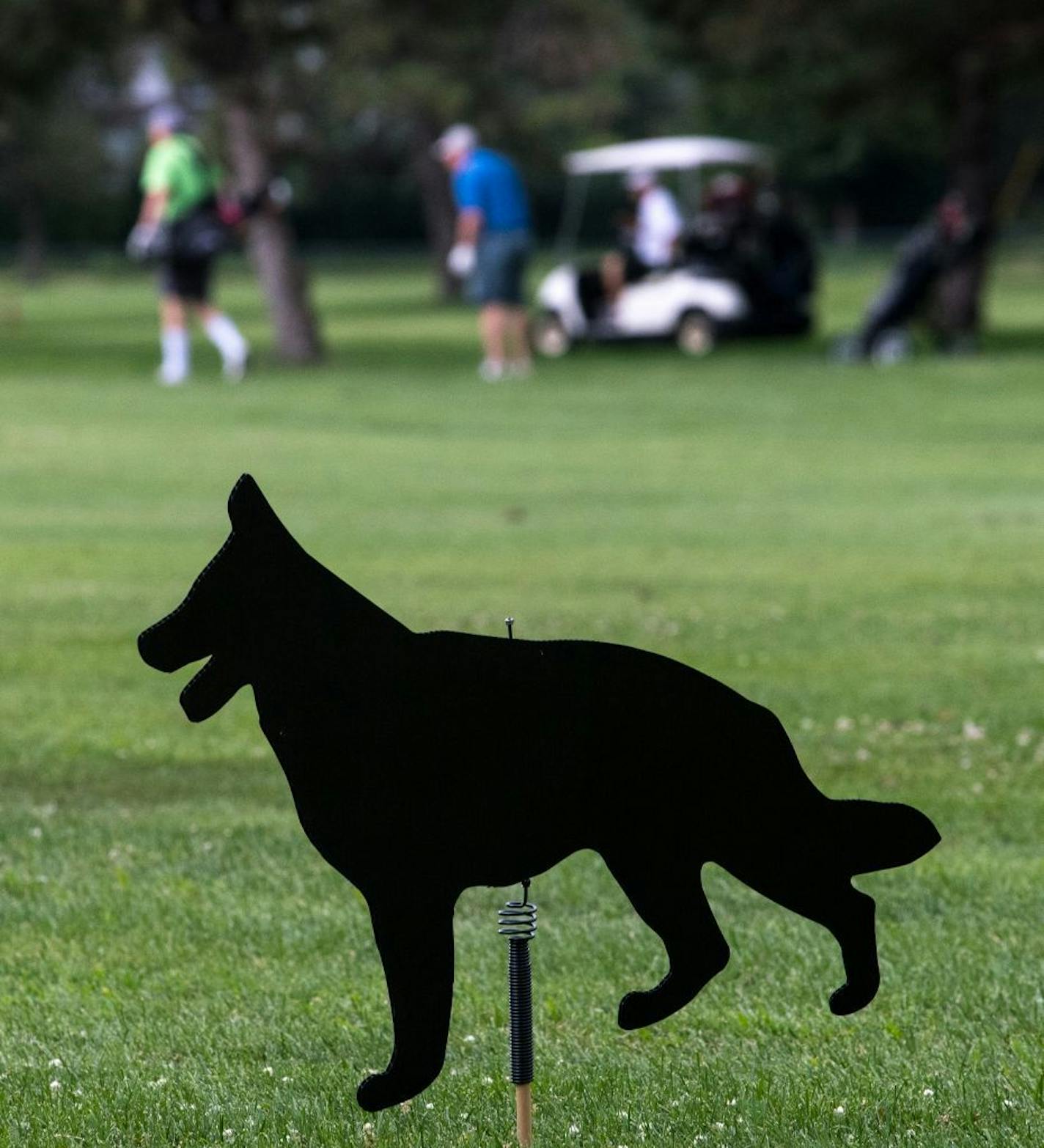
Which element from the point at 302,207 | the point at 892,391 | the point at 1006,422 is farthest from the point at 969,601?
the point at 302,207

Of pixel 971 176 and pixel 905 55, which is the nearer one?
pixel 905 55

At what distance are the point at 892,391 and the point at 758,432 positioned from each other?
355cm

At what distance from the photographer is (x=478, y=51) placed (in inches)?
2028

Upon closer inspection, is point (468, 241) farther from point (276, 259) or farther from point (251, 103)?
point (251, 103)

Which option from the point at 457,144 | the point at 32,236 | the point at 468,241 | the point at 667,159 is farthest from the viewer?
the point at 32,236

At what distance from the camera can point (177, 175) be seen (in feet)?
77.6

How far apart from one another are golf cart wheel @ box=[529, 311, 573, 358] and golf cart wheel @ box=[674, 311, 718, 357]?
4.33 feet

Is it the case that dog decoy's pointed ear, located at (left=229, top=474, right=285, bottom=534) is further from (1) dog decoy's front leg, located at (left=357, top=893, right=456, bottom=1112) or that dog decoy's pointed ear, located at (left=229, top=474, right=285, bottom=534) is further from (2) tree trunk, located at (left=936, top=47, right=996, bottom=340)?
(2) tree trunk, located at (left=936, top=47, right=996, bottom=340)

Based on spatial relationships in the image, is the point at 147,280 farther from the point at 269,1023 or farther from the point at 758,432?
the point at 269,1023

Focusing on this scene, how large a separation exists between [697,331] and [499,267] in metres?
5.58

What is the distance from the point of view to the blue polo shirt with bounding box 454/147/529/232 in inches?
899

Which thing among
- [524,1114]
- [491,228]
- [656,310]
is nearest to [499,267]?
[491,228]

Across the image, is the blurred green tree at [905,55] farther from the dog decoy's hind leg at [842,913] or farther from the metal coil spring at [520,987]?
the metal coil spring at [520,987]

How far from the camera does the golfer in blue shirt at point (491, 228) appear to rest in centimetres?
2253
